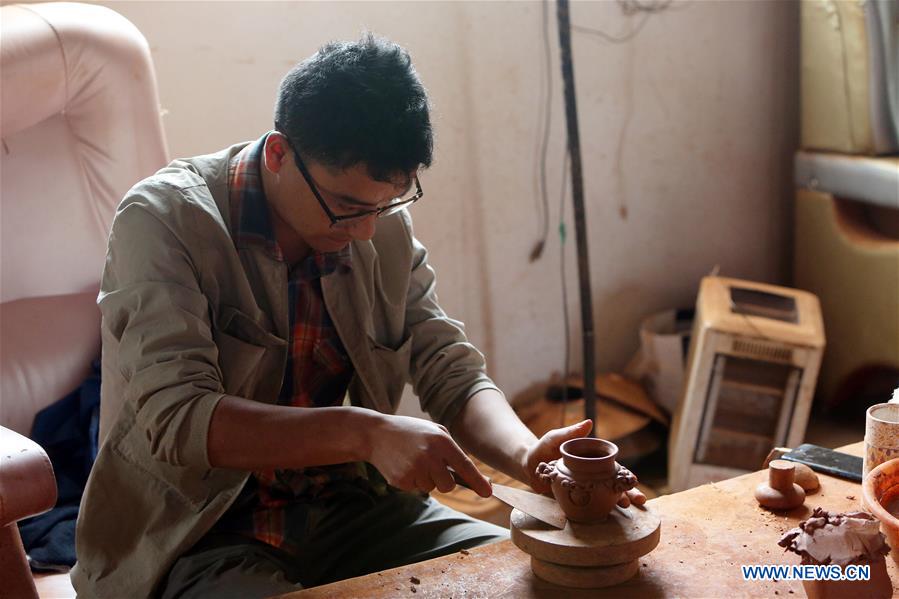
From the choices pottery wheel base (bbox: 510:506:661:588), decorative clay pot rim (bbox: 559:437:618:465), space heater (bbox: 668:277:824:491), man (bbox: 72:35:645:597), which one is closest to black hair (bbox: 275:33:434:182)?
man (bbox: 72:35:645:597)

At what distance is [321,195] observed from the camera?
1584 millimetres

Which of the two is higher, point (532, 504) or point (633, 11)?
point (633, 11)

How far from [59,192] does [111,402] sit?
0.74 m

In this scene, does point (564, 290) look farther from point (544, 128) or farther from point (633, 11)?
point (633, 11)

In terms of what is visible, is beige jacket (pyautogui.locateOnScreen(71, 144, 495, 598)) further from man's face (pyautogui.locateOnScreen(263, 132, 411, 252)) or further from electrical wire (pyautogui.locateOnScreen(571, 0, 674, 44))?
electrical wire (pyautogui.locateOnScreen(571, 0, 674, 44))

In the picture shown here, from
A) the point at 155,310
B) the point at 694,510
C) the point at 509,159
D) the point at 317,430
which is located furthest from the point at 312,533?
the point at 509,159

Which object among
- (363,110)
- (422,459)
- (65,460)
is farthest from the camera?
(65,460)

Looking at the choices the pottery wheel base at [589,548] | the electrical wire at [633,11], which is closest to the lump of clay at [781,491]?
the pottery wheel base at [589,548]

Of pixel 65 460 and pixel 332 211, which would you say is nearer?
pixel 332 211

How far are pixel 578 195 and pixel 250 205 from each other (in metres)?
1.63

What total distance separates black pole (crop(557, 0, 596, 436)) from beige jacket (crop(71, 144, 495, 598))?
4.67 feet

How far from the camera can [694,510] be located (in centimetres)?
162

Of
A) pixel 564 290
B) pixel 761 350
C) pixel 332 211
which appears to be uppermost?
pixel 332 211

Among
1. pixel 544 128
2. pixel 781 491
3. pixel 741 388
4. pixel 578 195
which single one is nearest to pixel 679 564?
pixel 781 491
